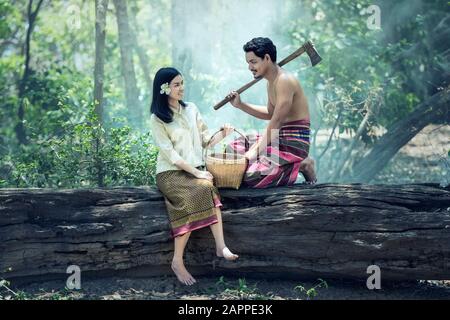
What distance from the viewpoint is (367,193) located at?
212 inches

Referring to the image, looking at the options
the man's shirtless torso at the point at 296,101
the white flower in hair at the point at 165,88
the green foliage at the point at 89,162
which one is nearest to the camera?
the white flower in hair at the point at 165,88

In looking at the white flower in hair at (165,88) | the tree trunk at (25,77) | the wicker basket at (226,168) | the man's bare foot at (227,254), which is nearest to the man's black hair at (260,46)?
the white flower in hair at (165,88)

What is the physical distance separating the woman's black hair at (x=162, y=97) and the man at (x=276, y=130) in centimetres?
61

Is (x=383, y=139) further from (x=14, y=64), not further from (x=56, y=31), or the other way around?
(x=56, y=31)

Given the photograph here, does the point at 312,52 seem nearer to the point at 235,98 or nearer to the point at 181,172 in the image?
the point at 235,98

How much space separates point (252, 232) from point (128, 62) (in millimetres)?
7316

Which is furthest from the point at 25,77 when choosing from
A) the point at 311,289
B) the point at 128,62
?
the point at 311,289

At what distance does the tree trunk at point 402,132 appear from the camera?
9.02 metres

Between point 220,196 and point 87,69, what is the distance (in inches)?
463

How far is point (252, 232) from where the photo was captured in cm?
540

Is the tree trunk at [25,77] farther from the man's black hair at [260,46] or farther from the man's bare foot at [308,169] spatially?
the man's bare foot at [308,169]

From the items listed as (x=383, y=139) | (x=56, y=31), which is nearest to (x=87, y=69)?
(x=56, y=31)

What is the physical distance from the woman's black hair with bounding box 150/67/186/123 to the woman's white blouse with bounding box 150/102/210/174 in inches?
2.2
